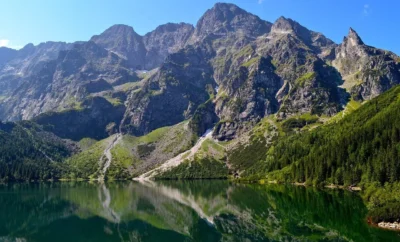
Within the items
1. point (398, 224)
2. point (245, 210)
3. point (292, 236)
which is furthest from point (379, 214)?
point (245, 210)

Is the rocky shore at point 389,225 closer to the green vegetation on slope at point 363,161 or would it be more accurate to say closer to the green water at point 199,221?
the green water at point 199,221

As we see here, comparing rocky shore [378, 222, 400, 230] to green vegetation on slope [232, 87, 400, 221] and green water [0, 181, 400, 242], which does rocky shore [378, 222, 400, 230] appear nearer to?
green water [0, 181, 400, 242]

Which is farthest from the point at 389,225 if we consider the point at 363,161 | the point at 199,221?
the point at 363,161

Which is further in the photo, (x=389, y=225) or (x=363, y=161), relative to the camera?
(x=363, y=161)

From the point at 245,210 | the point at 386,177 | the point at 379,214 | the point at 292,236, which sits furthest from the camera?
the point at 386,177

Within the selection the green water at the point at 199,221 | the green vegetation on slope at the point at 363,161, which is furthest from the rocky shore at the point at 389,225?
the green vegetation on slope at the point at 363,161

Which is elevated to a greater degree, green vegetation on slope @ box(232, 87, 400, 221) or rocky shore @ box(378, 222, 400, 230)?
green vegetation on slope @ box(232, 87, 400, 221)

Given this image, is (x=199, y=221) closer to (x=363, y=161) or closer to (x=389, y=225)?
(x=389, y=225)

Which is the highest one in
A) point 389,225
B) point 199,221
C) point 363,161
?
point 363,161

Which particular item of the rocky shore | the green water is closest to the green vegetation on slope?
the green water

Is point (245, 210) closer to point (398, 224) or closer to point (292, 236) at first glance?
point (292, 236)

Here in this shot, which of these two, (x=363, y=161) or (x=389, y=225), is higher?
(x=363, y=161)

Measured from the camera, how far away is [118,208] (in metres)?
115

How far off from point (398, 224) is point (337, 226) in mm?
10764
